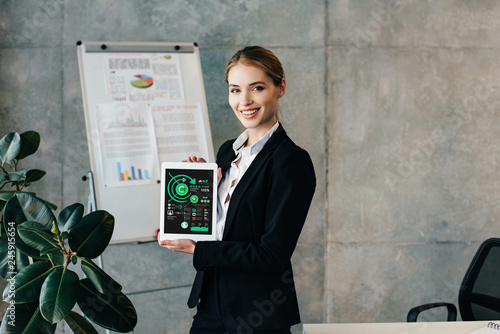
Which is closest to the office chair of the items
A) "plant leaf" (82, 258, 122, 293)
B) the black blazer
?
the black blazer

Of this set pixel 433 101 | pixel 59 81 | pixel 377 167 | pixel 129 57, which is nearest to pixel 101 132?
pixel 129 57

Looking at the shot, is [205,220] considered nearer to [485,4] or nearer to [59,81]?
[59,81]

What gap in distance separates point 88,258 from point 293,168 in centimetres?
90

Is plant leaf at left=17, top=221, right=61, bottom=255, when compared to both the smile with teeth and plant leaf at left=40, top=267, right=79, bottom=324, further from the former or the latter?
the smile with teeth

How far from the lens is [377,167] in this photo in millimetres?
3613

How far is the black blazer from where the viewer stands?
165 centimetres

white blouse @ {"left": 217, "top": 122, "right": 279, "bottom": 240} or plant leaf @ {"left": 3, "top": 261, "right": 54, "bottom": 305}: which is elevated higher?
white blouse @ {"left": 217, "top": 122, "right": 279, "bottom": 240}

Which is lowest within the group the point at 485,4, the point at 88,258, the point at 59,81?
the point at 88,258

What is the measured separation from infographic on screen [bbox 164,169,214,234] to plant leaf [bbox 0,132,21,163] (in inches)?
35.7

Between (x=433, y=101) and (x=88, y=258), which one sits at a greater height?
(x=433, y=101)

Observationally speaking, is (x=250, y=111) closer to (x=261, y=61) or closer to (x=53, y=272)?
(x=261, y=61)

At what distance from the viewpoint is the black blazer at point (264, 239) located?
1653 millimetres

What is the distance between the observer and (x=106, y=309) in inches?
77.0

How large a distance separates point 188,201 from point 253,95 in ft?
1.49
